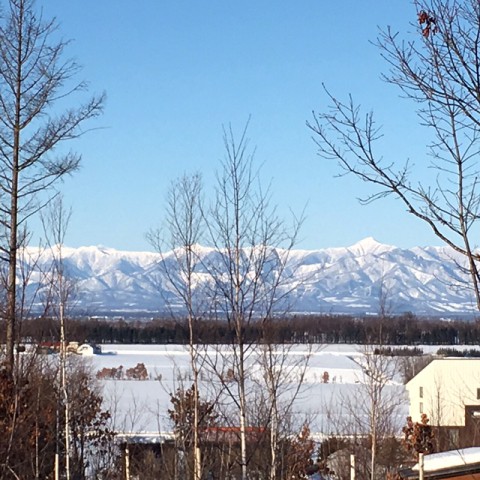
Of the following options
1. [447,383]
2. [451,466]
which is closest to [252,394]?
[447,383]

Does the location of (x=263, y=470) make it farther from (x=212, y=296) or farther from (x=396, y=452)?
(x=396, y=452)

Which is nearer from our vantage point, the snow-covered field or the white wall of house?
the snow-covered field

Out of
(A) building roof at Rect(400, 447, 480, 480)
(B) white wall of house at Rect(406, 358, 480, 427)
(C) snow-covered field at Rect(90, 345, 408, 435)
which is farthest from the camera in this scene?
(B) white wall of house at Rect(406, 358, 480, 427)

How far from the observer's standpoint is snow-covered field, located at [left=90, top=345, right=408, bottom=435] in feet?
91.6

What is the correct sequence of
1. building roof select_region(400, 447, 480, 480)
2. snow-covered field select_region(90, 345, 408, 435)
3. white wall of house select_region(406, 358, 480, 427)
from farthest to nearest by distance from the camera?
white wall of house select_region(406, 358, 480, 427), snow-covered field select_region(90, 345, 408, 435), building roof select_region(400, 447, 480, 480)

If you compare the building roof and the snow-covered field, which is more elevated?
the building roof

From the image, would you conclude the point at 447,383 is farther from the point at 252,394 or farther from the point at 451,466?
the point at 451,466

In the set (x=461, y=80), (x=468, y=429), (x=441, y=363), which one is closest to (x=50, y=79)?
(x=461, y=80)

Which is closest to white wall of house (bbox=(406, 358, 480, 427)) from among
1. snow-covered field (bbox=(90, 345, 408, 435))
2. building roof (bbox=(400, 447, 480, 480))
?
snow-covered field (bbox=(90, 345, 408, 435))

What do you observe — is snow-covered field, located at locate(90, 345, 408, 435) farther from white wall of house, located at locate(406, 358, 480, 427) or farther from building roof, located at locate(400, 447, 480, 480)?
building roof, located at locate(400, 447, 480, 480)

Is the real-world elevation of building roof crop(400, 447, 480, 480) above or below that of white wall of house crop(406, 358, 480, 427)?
above

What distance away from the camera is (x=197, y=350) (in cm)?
985

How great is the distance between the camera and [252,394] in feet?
75.9

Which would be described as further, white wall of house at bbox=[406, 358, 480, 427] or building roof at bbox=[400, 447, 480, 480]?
white wall of house at bbox=[406, 358, 480, 427]
